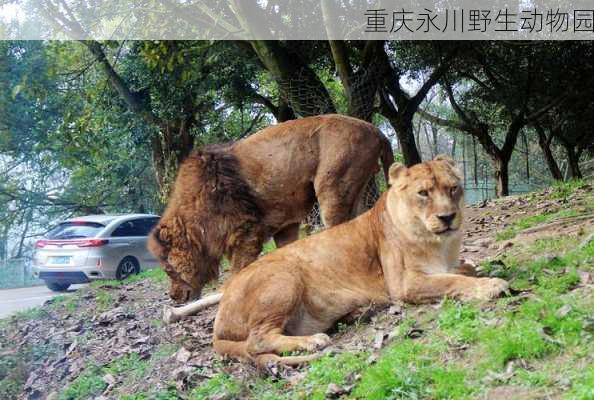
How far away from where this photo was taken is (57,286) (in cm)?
1534

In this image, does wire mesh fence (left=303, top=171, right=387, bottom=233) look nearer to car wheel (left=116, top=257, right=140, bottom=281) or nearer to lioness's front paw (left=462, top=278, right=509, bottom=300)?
lioness's front paw (left=462, top=278, right=509, bottom=300)

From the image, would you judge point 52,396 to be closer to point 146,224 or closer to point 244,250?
point 244,250

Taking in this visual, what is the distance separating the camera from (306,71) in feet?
37.8

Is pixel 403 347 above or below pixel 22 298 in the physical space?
above

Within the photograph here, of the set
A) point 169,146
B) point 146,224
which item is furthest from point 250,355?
point 169,146

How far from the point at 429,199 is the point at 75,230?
11.2m

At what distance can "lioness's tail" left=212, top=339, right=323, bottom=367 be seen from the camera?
498 cm

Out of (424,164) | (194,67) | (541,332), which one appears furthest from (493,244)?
(194,67)

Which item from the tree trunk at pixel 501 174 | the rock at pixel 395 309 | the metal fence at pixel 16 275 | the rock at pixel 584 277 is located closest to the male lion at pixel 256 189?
the rock at pixel 395 309

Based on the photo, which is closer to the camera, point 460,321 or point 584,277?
point 460,321

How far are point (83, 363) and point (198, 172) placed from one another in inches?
91.1

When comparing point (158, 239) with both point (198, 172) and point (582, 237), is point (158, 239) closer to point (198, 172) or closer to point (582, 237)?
point (198, 172)

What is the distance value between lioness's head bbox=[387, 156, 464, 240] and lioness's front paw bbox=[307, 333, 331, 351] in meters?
1.08

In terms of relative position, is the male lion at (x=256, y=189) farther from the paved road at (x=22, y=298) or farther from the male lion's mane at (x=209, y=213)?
the paved road at (x=22, y=298)
